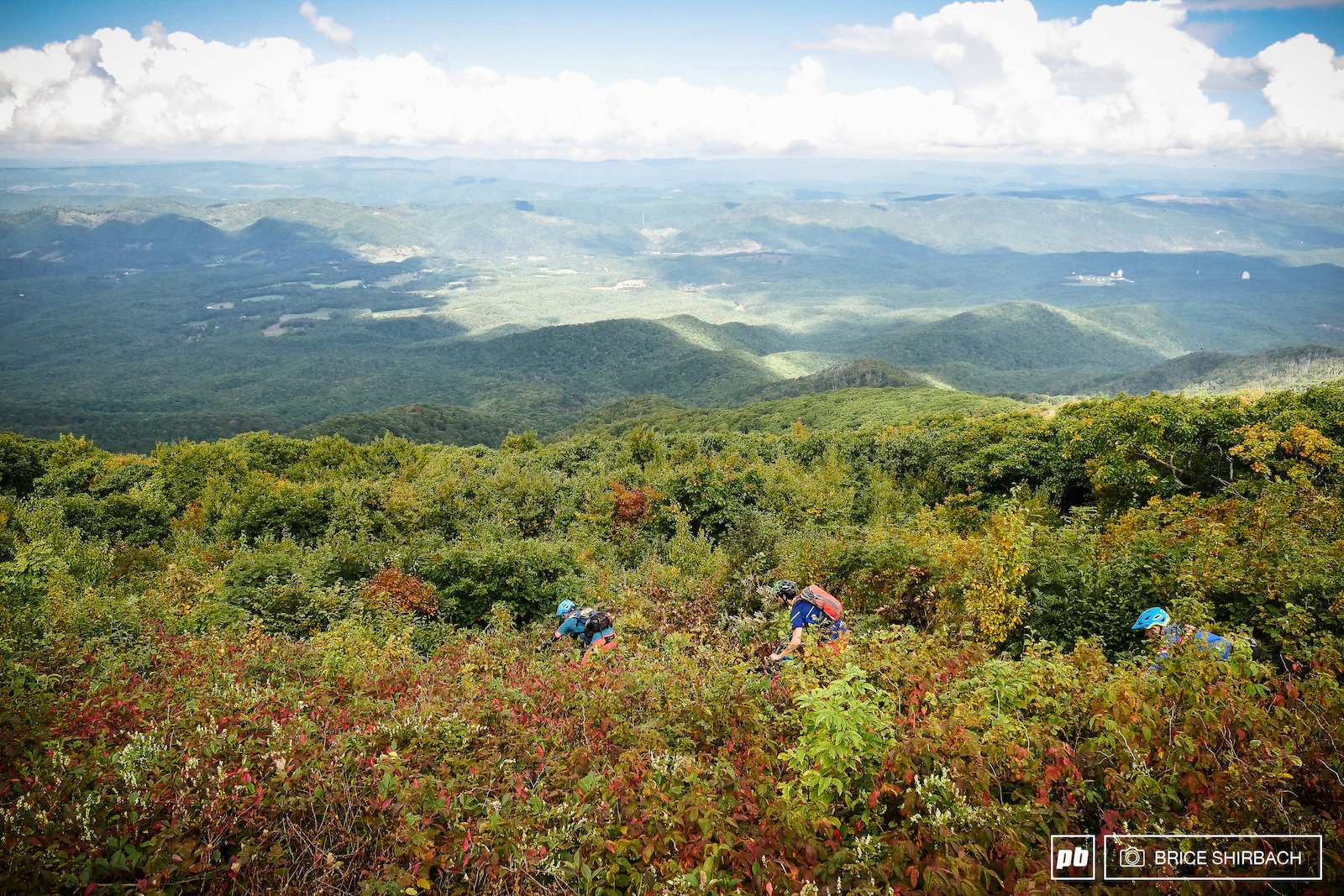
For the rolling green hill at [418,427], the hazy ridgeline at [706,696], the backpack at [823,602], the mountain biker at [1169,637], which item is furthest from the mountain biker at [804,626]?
the rolling green hill at [418,427]

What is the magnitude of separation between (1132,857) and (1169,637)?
13.8 feet

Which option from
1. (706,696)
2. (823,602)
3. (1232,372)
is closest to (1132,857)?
(706,696)

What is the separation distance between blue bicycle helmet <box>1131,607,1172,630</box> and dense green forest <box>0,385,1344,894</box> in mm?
215

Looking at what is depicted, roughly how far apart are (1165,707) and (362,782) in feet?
23.6

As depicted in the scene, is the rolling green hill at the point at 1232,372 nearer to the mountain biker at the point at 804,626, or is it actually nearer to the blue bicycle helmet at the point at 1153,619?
the blue bicycle helmet at the point at 1153,619

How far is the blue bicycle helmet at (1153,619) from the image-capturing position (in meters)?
8.71

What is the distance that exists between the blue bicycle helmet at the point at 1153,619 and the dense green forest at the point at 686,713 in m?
0.22

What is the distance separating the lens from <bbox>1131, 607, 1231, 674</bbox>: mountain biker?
6848 mm

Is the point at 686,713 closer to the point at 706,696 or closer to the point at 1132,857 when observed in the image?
the point at 706,696

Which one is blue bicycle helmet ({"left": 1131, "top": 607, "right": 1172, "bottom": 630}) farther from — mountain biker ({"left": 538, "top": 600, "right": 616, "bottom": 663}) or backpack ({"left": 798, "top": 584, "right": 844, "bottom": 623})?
mountain biker ({"left": 538, "top": 600, "right": 616, "bottom": 663})

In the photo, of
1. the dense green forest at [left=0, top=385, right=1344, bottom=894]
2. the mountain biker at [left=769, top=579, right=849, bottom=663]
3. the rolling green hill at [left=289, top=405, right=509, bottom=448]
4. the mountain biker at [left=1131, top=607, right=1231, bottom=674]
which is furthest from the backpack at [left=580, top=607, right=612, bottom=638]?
the rolling green hill at [left=289, top=405, right=509, bottom=448]

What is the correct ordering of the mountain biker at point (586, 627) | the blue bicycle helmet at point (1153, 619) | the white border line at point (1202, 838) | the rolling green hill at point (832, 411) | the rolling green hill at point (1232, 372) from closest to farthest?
1. the white border line at point (1202, 838)
2. the blue bicycle helmet at point (1153, 619)
3. the mountain biker at point (586, 627)
4. the rolling green hill at point (832, 411)
5. the rolling green hill at point (1232, 372)

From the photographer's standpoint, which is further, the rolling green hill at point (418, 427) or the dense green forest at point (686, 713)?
the rolling green hill at point (418, 427)

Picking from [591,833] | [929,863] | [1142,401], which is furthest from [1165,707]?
[1142,401]
